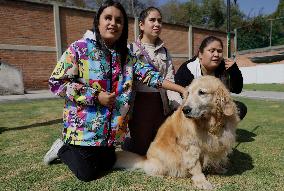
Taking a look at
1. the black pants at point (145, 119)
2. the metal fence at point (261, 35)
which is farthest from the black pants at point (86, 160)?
the metal fence at point (261, 35)

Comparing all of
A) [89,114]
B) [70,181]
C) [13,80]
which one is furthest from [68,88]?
[13,80]

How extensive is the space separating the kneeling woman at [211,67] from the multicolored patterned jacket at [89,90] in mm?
1052

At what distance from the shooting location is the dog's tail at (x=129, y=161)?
376 centimetres

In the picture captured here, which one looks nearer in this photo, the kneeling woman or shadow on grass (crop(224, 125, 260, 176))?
shadow on grass (crop(224, 125, 260, 176))

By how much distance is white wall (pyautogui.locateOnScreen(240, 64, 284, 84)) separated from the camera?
22.3 metres

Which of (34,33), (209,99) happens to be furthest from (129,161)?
(34,33)

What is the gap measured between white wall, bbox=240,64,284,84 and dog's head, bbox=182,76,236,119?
20.9m

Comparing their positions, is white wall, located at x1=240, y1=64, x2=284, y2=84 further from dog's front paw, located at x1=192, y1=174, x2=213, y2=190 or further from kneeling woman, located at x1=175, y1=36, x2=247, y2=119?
dog's front paw, located at x1=192, y1=174, x2=213, y2=190

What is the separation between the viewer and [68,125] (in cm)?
351

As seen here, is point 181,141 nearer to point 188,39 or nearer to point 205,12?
point 188,39

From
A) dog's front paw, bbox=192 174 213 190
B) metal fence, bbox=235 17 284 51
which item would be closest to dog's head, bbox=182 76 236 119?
dog's front paw, bbox=192 174 213 190

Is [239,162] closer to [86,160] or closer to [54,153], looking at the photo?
[86,160]

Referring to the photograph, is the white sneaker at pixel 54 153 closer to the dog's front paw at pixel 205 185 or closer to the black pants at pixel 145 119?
the black pants at pixel 145 119

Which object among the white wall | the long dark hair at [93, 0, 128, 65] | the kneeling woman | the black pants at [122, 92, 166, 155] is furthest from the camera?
the white wall
